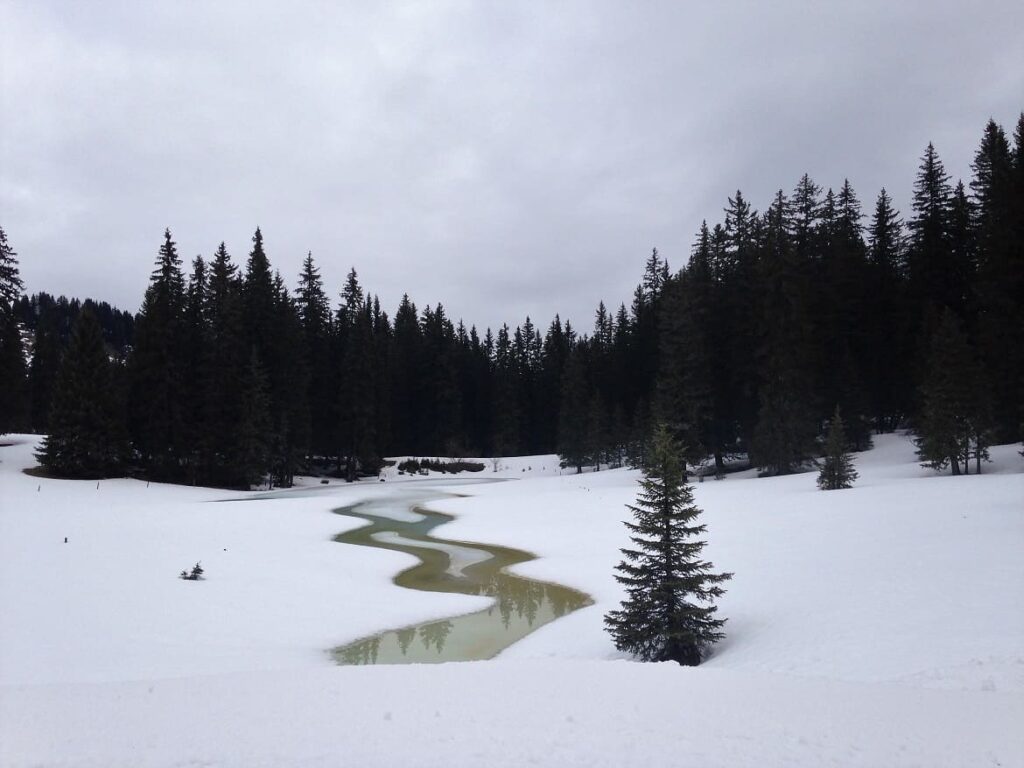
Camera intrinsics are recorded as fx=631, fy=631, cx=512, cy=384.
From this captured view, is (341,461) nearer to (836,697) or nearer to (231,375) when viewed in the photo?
(231,375)

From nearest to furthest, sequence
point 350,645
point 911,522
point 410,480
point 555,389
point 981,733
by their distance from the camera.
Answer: point 981,733 → point 350,645 → point 911,522 → point 410,480 → point 555,389

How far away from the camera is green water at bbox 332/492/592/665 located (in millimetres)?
12922

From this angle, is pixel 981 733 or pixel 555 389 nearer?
pixel 981 733

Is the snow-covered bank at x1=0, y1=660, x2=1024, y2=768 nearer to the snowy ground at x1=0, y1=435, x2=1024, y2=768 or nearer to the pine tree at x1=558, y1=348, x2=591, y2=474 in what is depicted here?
the snowy ground at x1=0, y1=435, x2=1024, y2=768

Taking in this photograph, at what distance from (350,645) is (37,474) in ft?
118

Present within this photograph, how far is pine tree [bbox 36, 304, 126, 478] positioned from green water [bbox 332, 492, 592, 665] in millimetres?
21303

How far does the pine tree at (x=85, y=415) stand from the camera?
1529 inches

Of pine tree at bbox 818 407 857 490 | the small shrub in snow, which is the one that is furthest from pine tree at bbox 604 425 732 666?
pine tree at bbox 818 407 857 490

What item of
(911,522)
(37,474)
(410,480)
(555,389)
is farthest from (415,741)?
(555,389)

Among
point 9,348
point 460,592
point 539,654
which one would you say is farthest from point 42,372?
point 539,654

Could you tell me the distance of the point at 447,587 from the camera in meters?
18.6

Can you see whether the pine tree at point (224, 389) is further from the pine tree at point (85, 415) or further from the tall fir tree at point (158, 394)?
the pine tree at point (85, 415)

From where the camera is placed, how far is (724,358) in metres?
45.2

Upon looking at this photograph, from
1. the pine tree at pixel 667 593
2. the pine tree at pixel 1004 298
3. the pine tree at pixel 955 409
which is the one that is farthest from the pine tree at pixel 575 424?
the pine tree at pixel 667 593
